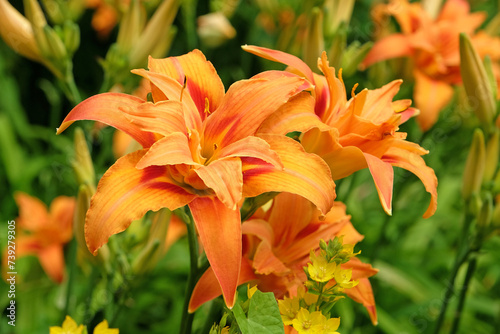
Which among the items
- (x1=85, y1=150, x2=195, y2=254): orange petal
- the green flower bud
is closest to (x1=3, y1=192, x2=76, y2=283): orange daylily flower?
the green flower bud

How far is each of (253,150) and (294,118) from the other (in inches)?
3.2

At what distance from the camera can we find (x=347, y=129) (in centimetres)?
63

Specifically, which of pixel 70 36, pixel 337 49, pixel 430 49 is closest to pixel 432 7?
pixel 430 49

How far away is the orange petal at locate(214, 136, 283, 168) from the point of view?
0.52 m

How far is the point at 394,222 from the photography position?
1.58m

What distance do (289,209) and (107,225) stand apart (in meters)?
0.23

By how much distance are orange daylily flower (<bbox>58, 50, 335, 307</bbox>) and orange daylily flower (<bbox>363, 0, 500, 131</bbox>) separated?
0.57 meters

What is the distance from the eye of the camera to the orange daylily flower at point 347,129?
1.92ft

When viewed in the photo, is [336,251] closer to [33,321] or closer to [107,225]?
[107,225]

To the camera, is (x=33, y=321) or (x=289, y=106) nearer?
(x=289, y=106)

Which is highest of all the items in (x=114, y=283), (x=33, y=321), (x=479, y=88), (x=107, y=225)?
(x=107, y=225)

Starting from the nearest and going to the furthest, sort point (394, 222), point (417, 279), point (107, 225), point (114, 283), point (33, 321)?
point (107, 225), point (114, 283), point (33, 321), point (417, 279), point (394, 222)

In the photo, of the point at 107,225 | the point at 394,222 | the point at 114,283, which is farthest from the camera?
the point at 394,222

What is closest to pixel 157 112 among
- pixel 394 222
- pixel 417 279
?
pixel 417 279
